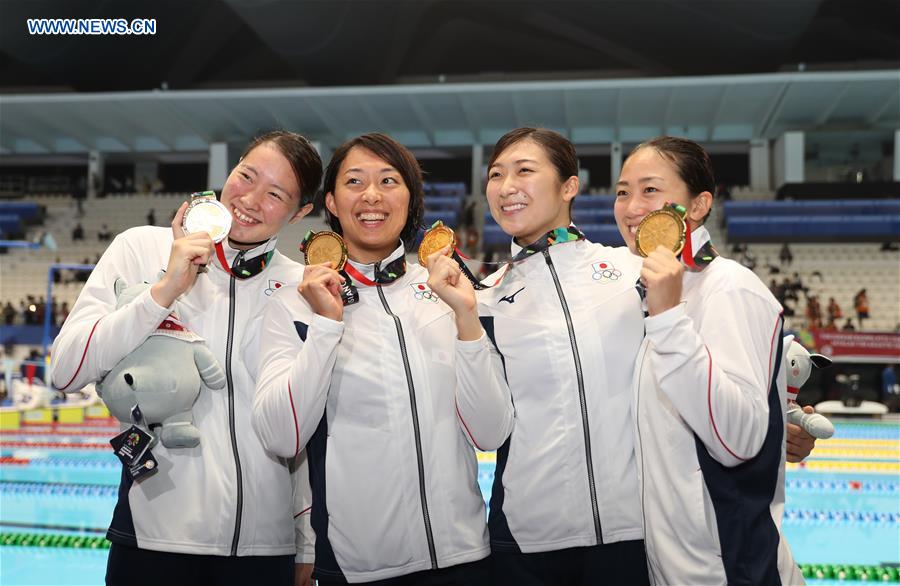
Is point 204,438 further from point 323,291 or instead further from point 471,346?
point 471,346

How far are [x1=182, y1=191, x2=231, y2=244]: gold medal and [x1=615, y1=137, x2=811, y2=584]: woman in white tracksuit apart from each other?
3.99ft

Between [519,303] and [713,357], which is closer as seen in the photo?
[713,357]

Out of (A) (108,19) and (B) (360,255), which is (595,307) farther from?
(A) (108,19)

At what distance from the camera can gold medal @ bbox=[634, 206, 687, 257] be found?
6.38 ft

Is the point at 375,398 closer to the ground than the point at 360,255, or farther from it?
closer to the ground

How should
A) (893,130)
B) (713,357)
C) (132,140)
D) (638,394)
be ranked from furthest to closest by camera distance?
(132,140)
(893,130)
(638,394)
(713,357)

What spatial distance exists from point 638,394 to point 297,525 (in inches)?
43.6

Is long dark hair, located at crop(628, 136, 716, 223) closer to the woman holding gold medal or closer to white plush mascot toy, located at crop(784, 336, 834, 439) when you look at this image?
white plush mascot toy, located at crop(784, 336, 834, 439)

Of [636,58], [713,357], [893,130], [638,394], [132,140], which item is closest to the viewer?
[713,357]

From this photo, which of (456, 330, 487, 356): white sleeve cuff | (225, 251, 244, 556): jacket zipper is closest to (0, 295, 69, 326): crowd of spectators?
(225, 251, 244, 556): jacket zipper

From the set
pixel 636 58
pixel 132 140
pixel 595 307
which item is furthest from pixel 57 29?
pixel 132 140

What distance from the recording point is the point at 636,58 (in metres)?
19.9

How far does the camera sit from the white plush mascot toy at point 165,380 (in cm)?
209

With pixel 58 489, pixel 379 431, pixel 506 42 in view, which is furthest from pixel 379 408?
pixel 506 42
